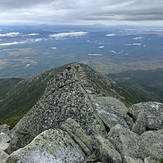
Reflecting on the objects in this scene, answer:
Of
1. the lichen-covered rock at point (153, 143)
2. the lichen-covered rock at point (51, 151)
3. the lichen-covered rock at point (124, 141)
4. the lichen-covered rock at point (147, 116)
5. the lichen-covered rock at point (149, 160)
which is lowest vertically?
the lichen-covered rock at point (147, 116)

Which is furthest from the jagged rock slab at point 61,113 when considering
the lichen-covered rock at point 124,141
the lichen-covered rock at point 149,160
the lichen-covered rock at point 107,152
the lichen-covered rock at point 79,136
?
the lichen-covered rock at point 149,160

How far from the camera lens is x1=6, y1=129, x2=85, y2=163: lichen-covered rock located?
54.8ft

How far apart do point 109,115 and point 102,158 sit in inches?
339

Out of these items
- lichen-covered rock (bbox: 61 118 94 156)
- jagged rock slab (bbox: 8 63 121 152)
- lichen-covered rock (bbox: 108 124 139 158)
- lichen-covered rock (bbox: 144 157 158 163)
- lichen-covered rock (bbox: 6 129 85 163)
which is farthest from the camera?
jagged rock slab (bbox: 8 63 121 152)

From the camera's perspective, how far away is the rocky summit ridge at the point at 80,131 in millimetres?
17781

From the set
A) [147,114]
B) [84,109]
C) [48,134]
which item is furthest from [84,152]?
[147,114]

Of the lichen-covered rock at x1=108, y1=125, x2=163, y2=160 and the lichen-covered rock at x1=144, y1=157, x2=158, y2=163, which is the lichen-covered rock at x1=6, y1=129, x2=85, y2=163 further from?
the lichen-covered rock at x1=144, y1=157, x2=158, y2=163

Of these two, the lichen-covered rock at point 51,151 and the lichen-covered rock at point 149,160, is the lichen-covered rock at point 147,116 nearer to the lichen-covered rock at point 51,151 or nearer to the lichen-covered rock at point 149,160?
the lichen-covered rock at point 149,160

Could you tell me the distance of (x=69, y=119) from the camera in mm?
21672

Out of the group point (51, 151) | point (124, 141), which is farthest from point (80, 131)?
point (51, 151)

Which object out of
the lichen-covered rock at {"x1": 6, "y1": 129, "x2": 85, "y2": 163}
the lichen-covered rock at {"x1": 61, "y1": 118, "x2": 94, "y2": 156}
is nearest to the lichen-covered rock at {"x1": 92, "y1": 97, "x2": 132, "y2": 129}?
the lichen-covered rock at {"x1": 61, "y1": 118, "x2": 94, "y2": 156}

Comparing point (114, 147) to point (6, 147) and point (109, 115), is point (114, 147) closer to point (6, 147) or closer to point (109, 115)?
point (109, 115)

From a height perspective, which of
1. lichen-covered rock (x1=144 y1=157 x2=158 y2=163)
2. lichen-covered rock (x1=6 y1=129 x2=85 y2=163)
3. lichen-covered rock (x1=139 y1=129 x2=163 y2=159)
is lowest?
lichen-covered rock (x1=139 y1=129 x2=163 y2=159)

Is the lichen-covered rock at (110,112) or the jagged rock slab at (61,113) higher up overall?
the jagged rock slab at (61,113)
